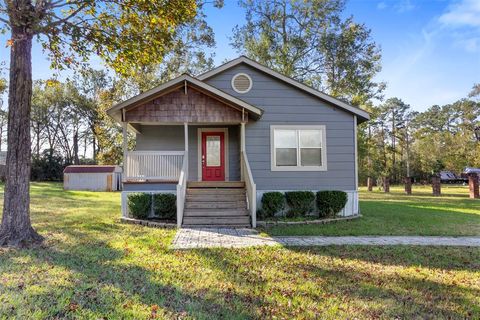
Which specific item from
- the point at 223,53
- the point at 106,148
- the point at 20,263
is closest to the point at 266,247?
the point at 20,263

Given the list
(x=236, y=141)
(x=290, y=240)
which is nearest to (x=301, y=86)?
(x=236, y=141)

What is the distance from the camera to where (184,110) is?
1018cm

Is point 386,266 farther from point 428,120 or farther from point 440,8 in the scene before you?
point 428,120

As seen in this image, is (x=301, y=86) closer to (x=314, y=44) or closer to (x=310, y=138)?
(x=310, y=138)

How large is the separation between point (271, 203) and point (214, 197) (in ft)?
5.92

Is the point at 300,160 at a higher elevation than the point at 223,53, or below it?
below

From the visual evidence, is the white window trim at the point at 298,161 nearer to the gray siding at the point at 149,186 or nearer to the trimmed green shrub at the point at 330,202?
the trimmed green shrub at the point at 330,202

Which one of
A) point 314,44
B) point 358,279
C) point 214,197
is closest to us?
point 358,279

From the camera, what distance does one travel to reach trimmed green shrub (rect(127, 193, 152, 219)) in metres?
9.57

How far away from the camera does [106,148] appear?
2488cm

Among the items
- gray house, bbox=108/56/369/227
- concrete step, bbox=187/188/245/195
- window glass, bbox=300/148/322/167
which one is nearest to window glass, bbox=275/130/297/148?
gray house, bbox=108/56/369/227

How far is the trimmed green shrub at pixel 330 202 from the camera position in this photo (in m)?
10.4

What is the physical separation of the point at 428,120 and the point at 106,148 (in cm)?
4514

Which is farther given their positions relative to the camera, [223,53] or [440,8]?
[223,53]
